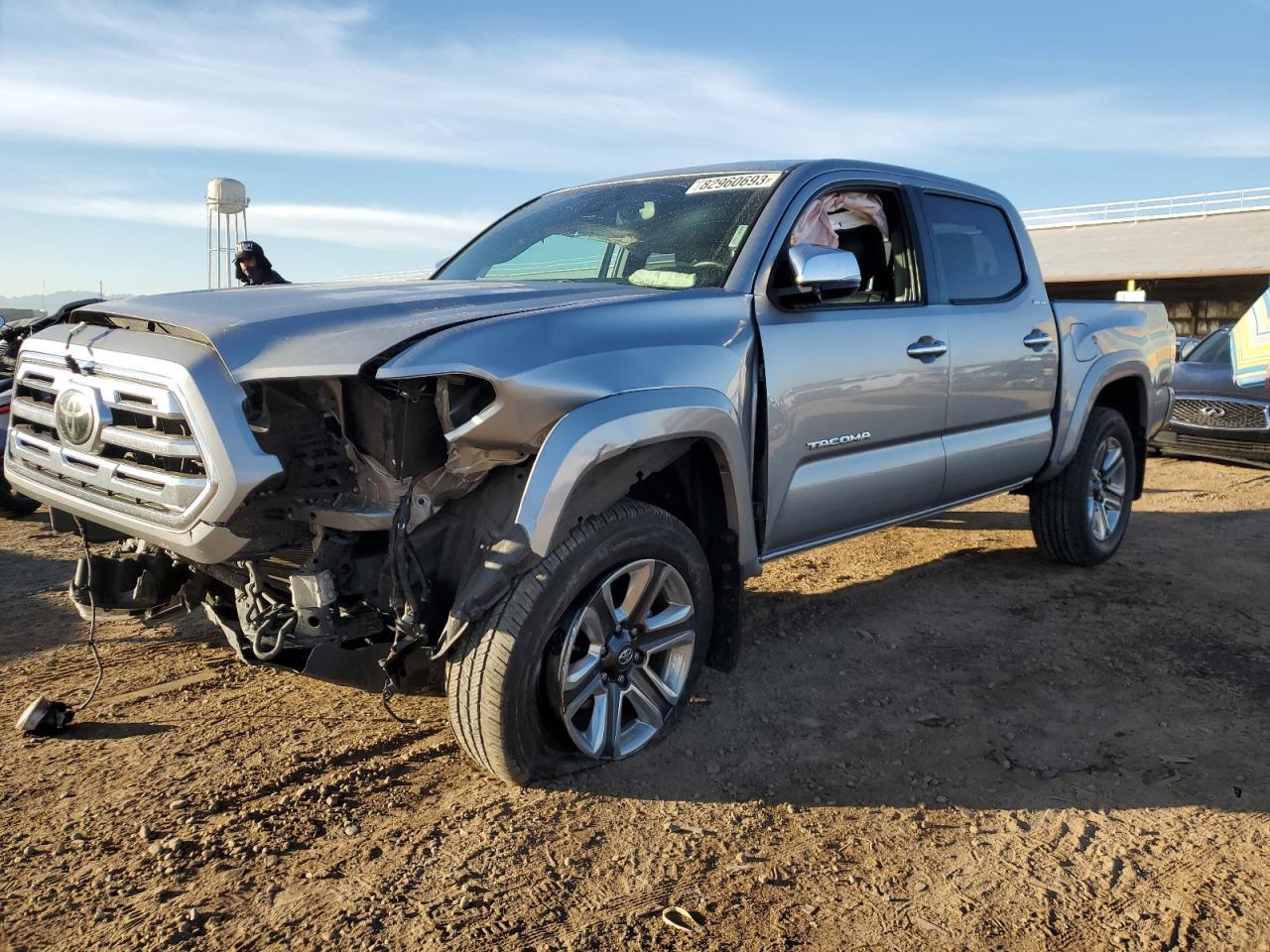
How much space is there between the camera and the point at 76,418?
295 cm

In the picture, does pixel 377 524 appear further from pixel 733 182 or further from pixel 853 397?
pixel 733 182

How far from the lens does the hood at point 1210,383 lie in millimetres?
9703

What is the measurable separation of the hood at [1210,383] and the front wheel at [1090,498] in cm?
474

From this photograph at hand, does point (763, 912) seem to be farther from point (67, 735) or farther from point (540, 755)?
point (67, 735)

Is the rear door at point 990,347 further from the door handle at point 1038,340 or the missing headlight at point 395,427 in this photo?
the missing headlight at point 395,427

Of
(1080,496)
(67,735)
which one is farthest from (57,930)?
(1080,496)

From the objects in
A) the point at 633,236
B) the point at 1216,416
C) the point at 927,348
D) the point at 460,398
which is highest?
the point at 633,236

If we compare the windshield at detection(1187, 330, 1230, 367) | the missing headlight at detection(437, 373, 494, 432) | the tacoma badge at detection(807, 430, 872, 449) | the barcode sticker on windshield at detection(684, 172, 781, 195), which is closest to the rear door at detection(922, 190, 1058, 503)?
the tacoma badge at detection(807, 430, 872, 449)

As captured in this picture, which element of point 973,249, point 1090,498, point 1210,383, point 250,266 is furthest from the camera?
point 1210,383

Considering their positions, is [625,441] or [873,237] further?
[873,237]

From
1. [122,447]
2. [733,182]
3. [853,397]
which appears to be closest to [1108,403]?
[853,397]

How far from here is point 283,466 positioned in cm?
272

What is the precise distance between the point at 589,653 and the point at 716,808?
60 cm

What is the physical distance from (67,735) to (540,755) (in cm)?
168
